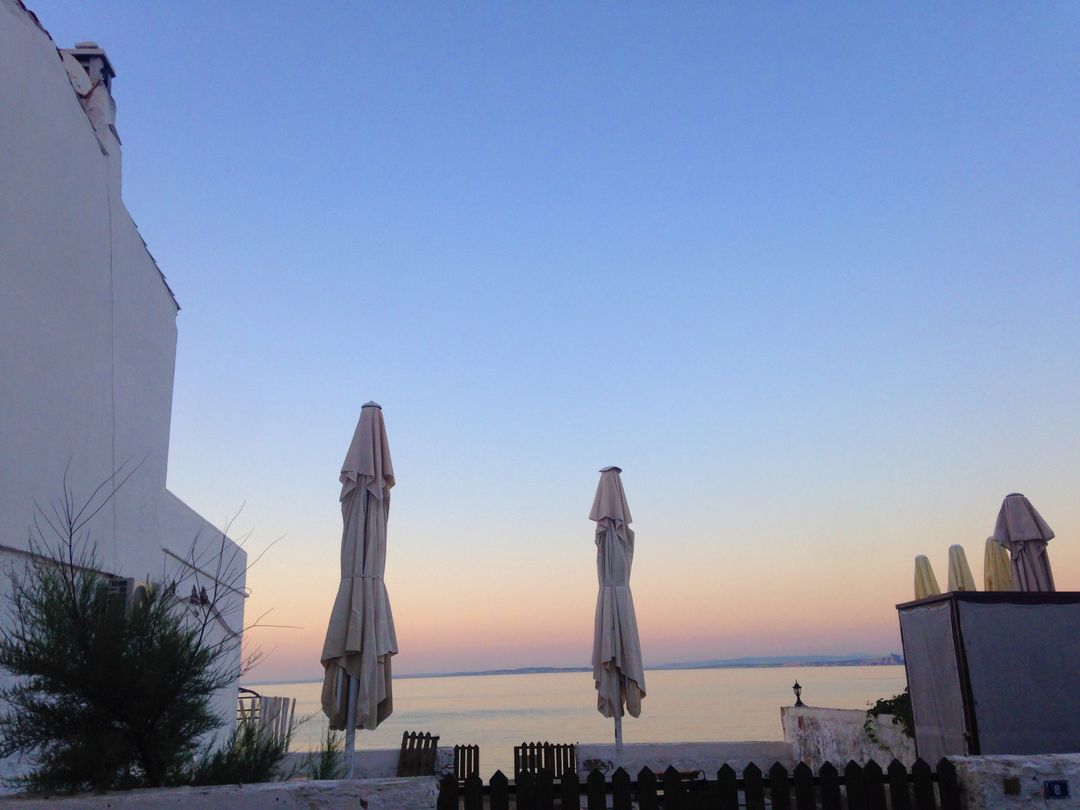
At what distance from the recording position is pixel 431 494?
706 inches

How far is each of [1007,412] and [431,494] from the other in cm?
1189

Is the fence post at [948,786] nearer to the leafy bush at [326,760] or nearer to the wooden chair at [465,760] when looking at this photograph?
the leafy bush at [326,760]

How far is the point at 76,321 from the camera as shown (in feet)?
27.3

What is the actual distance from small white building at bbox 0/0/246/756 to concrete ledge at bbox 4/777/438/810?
2166 mm

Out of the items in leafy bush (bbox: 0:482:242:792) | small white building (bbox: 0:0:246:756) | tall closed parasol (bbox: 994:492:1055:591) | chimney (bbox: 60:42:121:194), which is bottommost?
leafy bush (bbox: 0:482:242:792)

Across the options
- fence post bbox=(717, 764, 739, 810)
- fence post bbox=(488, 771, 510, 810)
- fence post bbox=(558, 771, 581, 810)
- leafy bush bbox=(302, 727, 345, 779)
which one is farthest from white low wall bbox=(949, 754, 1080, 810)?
leafy bush bbox=(302, 727, 345, 779)

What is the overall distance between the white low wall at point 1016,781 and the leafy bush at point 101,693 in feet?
13.7

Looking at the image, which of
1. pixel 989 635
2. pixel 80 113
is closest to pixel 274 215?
pixel 80 113

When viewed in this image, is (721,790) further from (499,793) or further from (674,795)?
(499,793)

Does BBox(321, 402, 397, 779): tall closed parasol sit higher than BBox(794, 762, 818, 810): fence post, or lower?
higher

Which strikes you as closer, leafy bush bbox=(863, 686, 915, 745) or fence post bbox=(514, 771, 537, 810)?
fence post bbox=(514, 771, 537, 810)

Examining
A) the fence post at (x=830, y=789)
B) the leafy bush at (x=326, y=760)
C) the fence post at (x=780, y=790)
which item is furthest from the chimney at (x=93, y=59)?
the fence post at (x=830, y=789)

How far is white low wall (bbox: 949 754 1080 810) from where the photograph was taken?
449cm

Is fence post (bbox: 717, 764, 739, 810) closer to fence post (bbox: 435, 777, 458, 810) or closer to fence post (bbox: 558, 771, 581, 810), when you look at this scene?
fence post (bbox: 558, 771, 581, 810)
